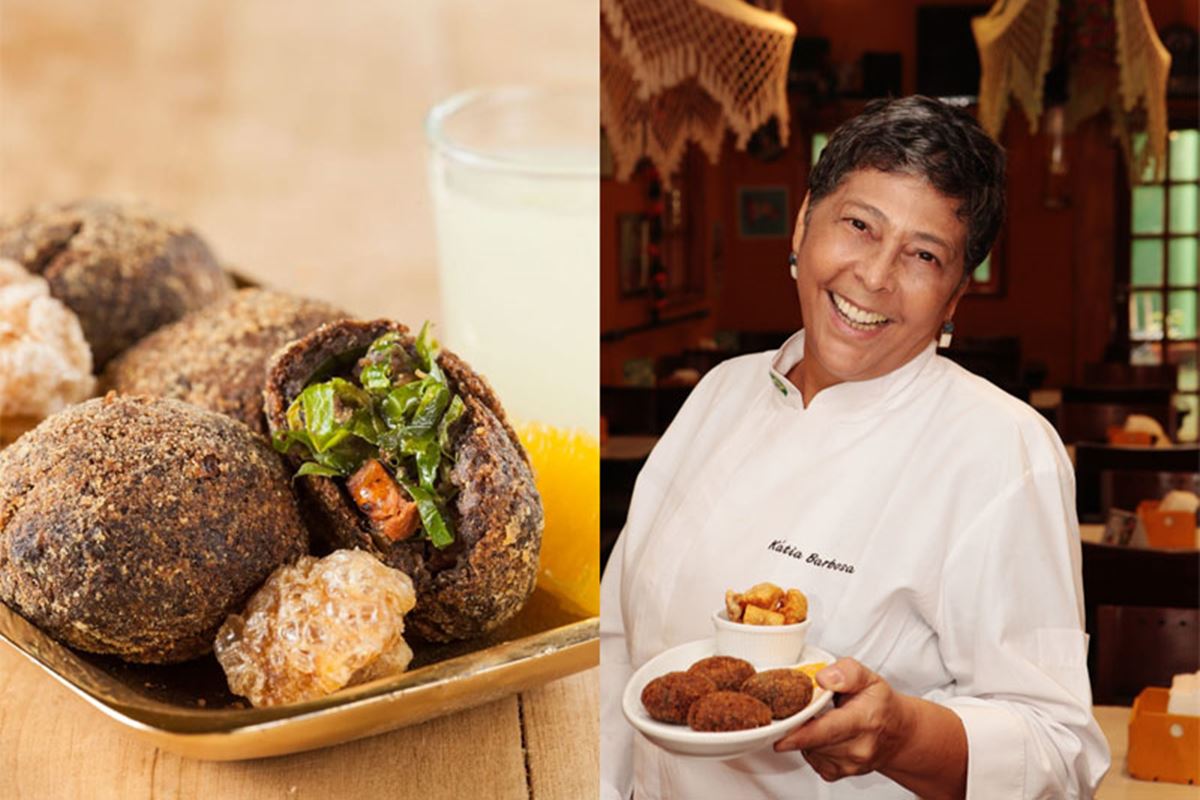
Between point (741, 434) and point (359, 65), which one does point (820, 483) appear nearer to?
point (741, 434)

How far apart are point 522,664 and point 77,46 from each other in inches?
84.5

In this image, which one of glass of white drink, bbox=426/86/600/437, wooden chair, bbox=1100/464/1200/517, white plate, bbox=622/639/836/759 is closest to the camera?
white plate, bbox=622/639/836/759

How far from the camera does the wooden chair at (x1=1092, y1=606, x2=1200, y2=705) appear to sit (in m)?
1.05

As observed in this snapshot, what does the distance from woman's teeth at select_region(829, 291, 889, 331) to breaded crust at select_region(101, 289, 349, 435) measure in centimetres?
61

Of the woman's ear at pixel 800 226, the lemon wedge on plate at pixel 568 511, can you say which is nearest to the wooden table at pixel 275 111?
the lemon wedge on plate at pixel 568 511

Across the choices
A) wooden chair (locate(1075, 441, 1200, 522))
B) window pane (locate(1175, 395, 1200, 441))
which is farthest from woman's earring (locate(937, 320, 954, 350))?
window pane (locate(1175, 395, 1200, 441))

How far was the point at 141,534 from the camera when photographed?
0.80 metres

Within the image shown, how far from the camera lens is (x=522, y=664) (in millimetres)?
788

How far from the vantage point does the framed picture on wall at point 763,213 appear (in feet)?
2.35

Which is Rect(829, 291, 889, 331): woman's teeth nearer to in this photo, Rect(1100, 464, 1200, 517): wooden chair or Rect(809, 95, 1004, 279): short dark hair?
Rect(809, 95, 1004, 279): short dark hair

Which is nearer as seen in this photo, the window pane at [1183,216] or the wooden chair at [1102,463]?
the window pane at [1183,216]

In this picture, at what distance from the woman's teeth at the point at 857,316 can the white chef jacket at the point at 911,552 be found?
3 cm

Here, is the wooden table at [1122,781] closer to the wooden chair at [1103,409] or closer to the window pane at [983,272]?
the wooden chair at [1103,409]

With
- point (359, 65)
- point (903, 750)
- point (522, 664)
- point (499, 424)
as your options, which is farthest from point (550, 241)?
point (359, 65)
